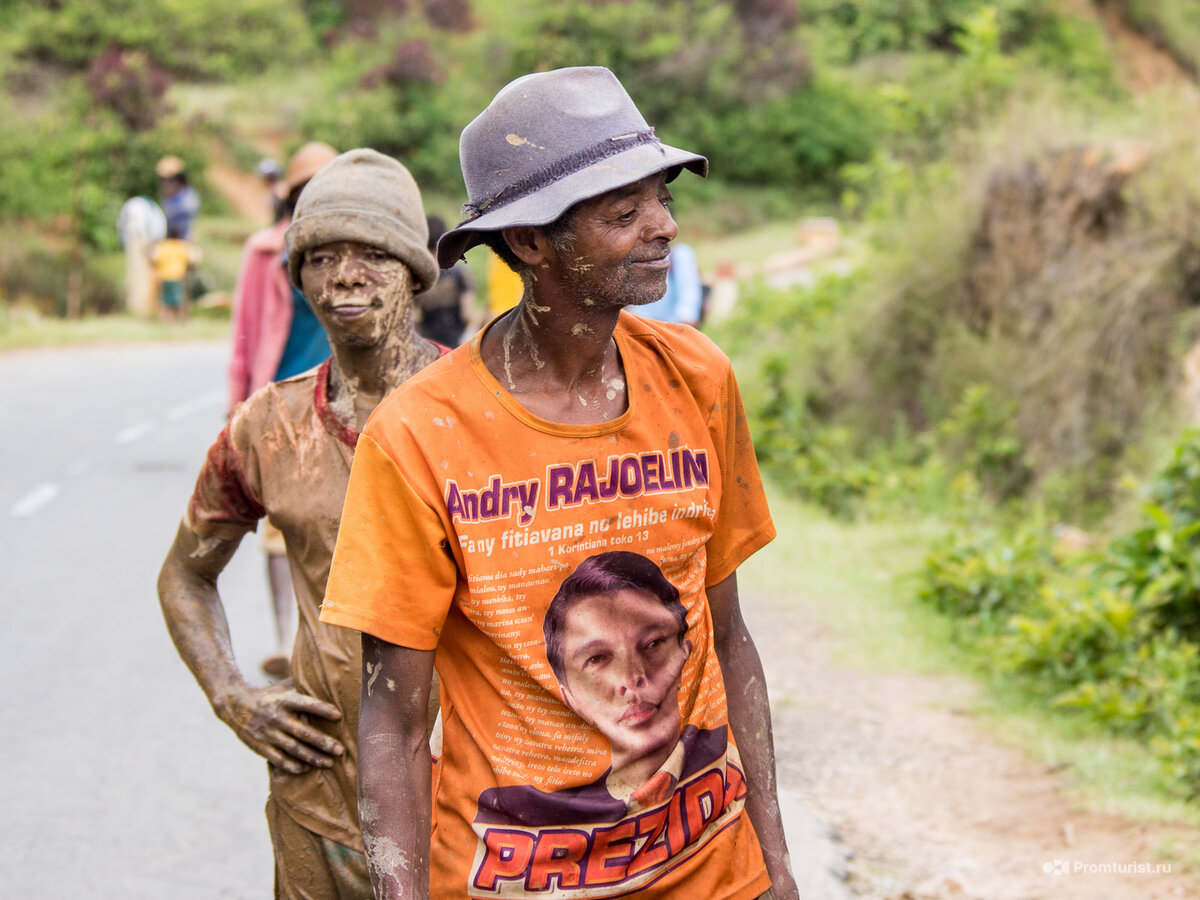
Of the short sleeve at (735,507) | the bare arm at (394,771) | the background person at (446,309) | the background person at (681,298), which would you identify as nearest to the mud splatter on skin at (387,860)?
the bare arm at (394,771)

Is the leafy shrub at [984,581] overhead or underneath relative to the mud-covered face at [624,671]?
underneath

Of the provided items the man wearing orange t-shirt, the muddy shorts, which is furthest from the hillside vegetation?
the man wearing orange t-shirt

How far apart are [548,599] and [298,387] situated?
1072 mm

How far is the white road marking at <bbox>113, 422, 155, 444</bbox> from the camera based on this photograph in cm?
1214

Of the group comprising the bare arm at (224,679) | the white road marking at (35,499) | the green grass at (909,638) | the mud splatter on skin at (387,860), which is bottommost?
the white road marking at (35,499)

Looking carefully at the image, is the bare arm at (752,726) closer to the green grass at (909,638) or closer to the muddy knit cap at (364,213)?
the muddy knit cap at (364,213)

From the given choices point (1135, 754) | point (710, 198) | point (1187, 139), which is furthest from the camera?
point (710, 198)

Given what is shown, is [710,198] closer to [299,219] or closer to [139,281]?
[139,281]

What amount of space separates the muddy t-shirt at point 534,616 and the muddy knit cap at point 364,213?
0.83 meters

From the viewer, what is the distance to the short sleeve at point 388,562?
77.8 inches

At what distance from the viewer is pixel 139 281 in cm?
2456

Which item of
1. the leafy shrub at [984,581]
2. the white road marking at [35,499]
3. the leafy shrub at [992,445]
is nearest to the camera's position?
the leafy shrub at [984,581]

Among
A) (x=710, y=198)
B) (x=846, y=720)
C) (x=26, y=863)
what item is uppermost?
(x=26, y=863)

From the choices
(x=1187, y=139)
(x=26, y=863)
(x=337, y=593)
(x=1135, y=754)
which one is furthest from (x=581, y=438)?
(x=1187, y=139)
